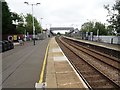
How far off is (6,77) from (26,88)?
340 centimetres

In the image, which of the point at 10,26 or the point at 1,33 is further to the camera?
the point at 10,26

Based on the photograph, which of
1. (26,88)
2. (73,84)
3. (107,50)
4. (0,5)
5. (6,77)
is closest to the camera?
(26,88)

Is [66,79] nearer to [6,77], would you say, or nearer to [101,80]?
[101,80]

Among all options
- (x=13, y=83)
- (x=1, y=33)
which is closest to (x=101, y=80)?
(x=13, y=83)

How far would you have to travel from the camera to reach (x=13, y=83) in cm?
1234

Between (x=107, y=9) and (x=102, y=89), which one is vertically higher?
(x=107, y=9)

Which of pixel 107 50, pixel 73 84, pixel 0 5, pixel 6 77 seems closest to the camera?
pixel 73 84

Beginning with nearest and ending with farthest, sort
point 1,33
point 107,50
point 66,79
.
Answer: point 66,79 < point 107,50 < point 1,33

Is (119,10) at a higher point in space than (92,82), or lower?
higher

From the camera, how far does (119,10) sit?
44.6m

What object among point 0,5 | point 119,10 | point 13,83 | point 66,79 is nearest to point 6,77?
point 13,83

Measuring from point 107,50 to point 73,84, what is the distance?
21.0 metres

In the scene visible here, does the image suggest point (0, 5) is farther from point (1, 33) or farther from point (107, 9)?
point (107, 9)

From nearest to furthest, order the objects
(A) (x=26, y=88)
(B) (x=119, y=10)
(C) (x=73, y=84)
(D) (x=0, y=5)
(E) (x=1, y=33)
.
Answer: (A) (x=26, y=88) < (C) (x=73, y=84) < (B) (x=119, y=10) < (E) (x=1, y=33) < (D) (x=0, y=5)
